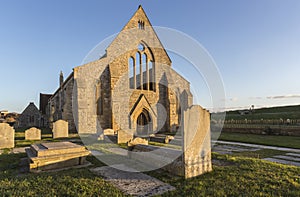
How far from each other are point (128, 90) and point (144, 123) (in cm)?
428

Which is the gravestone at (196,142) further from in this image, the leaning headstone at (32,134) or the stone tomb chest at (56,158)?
the leaning headstone at (32,134)

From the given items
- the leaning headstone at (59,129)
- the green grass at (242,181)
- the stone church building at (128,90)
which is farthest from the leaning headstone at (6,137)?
the green grass at (242,181)

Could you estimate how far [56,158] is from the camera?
606 centimetres

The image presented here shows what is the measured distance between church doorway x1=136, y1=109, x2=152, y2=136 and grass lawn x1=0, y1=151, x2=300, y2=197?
14.3 meters

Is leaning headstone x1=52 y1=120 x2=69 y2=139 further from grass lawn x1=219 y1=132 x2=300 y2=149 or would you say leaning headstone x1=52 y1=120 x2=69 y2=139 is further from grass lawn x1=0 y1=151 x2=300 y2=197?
grass lawn x1=219 y1=132 x2=300 y2=149

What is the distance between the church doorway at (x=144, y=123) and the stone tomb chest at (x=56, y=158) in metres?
13.4

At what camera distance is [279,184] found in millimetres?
4352

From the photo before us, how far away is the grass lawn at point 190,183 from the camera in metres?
3.95

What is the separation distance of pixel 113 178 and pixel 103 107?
1363 cm

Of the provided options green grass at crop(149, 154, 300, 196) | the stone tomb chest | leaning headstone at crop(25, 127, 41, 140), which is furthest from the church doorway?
green grass at crop(149, 154, 300, 196)

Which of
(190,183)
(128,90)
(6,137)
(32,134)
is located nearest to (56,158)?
(190,183)

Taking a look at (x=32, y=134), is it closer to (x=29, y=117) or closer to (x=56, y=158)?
(x=56, y=158)

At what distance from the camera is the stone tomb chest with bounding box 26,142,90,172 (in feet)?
18.9

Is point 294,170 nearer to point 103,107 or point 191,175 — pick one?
point 191,175
